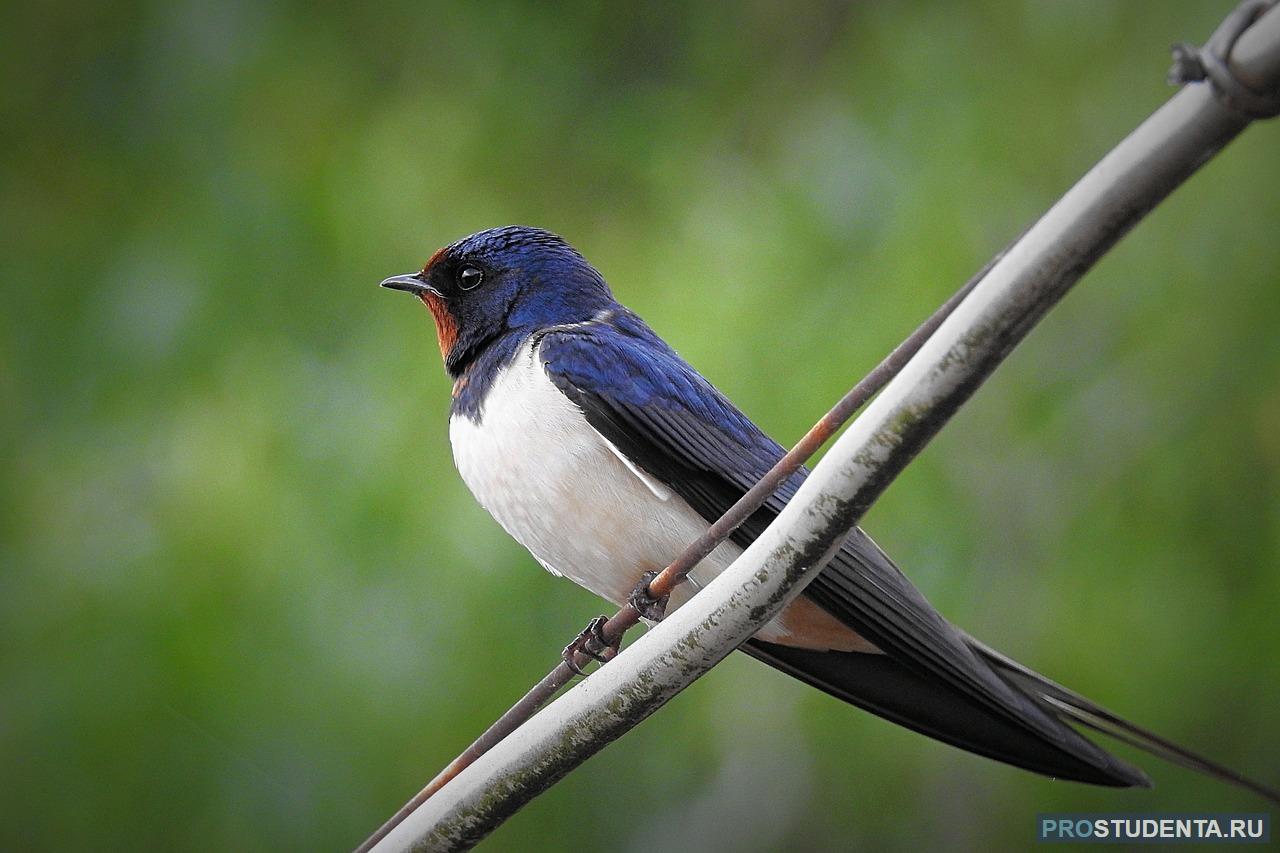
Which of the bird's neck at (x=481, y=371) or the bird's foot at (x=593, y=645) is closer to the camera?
the bird's foot at (x=593, y=645)

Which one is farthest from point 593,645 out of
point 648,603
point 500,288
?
point 500,288

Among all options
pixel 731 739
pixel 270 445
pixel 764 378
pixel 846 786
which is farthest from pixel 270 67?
pixel 846 786

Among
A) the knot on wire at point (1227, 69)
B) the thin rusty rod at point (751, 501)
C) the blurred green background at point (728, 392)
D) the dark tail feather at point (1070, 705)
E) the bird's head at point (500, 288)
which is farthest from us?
the blurred green background at point (728, 392)

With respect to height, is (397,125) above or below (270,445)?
above

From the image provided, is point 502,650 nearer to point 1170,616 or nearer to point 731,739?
point 731,739

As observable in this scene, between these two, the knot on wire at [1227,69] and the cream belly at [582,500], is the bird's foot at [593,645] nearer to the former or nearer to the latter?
the cream belly at [582,500]

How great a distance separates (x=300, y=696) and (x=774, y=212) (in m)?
1.06

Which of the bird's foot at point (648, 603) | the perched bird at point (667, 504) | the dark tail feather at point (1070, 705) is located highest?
the perched bird at point (667, 504)

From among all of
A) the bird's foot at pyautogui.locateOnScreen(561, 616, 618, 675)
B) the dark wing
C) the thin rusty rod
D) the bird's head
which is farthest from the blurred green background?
the thin rusty rod

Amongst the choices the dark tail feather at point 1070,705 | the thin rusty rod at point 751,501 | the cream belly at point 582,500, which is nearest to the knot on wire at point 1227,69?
the thin rusty rod at point 751,501

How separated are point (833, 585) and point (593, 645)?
0.23 metres

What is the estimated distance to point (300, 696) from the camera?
6.60 ft

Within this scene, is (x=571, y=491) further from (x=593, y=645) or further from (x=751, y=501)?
(x=751, y=501)

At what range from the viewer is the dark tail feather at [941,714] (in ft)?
3.34
